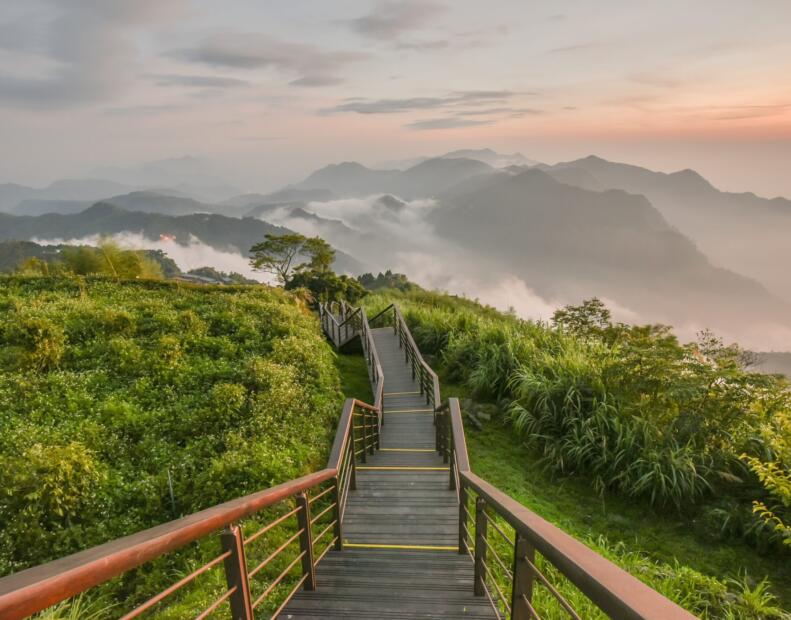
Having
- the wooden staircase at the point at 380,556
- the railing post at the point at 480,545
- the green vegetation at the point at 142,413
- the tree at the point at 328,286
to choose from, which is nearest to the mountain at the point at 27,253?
the tree at the point at 328,286

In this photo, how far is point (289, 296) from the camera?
665 inches

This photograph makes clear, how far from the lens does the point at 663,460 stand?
673 cm

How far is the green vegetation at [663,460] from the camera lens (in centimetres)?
557

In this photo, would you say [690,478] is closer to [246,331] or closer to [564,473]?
[564,473]

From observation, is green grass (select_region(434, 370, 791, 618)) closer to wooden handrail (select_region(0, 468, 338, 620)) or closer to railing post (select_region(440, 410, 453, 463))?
railing post (select_region(440, 410, 453, 463))

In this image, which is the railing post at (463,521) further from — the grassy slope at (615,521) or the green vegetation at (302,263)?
the green vegetation at (302,263)

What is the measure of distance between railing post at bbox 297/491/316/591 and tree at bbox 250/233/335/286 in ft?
105

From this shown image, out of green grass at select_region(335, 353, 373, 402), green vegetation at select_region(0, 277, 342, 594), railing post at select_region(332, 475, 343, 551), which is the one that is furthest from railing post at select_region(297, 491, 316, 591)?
green grass at select_region(335, 353, 373, 402)

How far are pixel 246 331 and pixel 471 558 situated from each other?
885cm

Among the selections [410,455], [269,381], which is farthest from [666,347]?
[269,381]

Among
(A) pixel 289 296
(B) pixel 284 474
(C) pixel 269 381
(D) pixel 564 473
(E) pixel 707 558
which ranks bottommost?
(E) pixel 707 558

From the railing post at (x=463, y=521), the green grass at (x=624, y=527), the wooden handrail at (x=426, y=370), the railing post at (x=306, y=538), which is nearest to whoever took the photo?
the railing post at (x=306, y=538)

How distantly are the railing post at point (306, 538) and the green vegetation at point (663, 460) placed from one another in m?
3.41

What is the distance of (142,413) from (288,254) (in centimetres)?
3226
